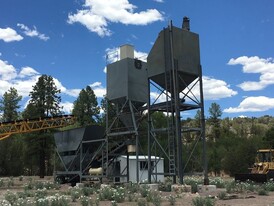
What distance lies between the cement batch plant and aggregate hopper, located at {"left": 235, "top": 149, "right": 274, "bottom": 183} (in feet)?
17.5

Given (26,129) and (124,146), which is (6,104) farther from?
(124,146)

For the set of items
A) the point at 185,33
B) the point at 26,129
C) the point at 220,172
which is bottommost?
the point at 220,172

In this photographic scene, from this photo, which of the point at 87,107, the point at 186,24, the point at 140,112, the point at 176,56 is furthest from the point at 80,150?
the point at 87,107

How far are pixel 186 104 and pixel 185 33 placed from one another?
5150 mm

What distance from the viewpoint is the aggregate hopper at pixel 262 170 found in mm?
29688

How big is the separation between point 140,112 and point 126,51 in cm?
520

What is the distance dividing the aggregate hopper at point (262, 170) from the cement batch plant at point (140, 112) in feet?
17.5

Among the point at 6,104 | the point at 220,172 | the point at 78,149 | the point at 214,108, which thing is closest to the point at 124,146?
the point at 78,149

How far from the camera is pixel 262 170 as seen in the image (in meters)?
32.9

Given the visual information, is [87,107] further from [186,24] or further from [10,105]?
[186,24]

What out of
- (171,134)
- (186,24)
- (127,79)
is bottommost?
(171,134)

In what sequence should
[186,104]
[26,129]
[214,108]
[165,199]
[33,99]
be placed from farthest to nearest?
1. [214,108]
2. [33,99]
3. [26,129]
4. [186,104]
5. [165,199]

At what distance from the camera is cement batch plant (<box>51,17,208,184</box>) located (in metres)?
25.2

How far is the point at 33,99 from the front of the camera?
53469mm
